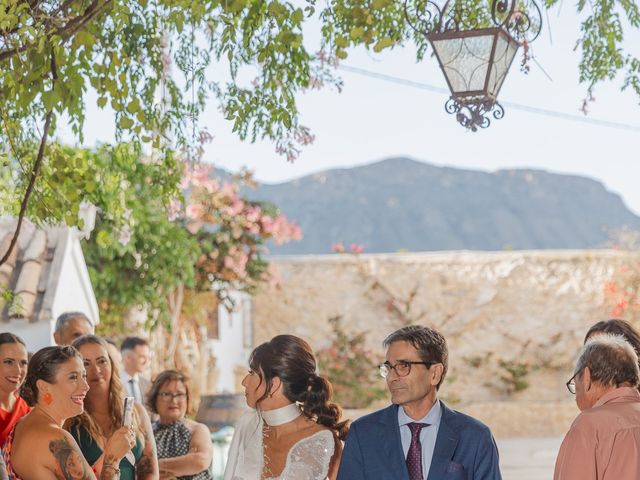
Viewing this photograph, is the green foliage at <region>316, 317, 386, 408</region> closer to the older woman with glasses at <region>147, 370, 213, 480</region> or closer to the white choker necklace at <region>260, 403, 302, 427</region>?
the older woman with glasses at <region>147, 370, 213, 480</region>

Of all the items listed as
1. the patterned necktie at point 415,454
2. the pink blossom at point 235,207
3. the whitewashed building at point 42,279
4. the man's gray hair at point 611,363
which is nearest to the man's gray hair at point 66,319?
the whitewashed building at point 42,279

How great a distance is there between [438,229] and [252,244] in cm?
4163

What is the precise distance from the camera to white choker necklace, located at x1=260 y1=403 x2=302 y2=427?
12.1 feet

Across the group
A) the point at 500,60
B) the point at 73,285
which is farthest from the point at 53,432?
the point at 73,285

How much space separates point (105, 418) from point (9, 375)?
434 millimetres

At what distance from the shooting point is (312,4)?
4.27 metres

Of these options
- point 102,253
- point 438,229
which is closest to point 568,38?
point 102,253

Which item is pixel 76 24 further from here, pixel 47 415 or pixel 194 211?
pixel 194 211

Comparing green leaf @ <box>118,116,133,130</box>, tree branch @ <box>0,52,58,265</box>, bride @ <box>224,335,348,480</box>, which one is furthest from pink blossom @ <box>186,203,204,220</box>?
bride @ <box>224,335,348,480</box>

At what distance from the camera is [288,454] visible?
144 inches

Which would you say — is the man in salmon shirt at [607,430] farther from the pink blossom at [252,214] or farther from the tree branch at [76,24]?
the pink blossom at [252,214]

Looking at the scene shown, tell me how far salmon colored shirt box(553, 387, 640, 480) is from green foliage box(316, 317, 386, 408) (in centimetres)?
1223

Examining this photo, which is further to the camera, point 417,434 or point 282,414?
point 282,414

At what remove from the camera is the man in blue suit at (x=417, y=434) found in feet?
10.8
